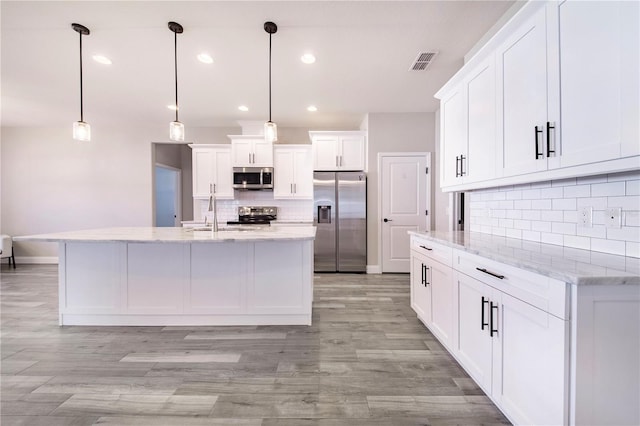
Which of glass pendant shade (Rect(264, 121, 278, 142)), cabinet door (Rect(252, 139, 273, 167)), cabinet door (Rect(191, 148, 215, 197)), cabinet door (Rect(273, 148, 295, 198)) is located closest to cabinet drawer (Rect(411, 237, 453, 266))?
glass pendant shade (Rect(264, 121, 278, 142))

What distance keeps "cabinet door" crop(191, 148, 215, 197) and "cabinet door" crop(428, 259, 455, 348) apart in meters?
4.31

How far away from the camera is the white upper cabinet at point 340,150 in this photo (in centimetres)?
487

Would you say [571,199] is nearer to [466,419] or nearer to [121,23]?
[466,419]

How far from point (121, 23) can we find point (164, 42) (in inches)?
14.0

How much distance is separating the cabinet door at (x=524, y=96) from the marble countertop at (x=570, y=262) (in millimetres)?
496

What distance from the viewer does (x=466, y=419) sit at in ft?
4.82

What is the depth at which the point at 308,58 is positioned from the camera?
2.96 metres

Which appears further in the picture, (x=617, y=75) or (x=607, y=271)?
(x=617, y=75)

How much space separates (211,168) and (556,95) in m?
4.98

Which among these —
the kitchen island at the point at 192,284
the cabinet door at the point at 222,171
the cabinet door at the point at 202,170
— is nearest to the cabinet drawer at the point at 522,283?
the kitchen island at the point at 192,284

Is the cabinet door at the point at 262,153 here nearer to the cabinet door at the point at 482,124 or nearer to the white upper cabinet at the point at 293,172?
the white upper cabinet at the point at 293,172

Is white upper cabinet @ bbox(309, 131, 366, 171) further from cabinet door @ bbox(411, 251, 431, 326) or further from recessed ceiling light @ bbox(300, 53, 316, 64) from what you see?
cabinet door @ bbox(411, 251, 431, 326)

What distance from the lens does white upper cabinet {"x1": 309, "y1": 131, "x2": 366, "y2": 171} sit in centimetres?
487

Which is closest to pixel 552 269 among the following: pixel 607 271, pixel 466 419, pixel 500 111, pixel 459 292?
pixel 607 271
